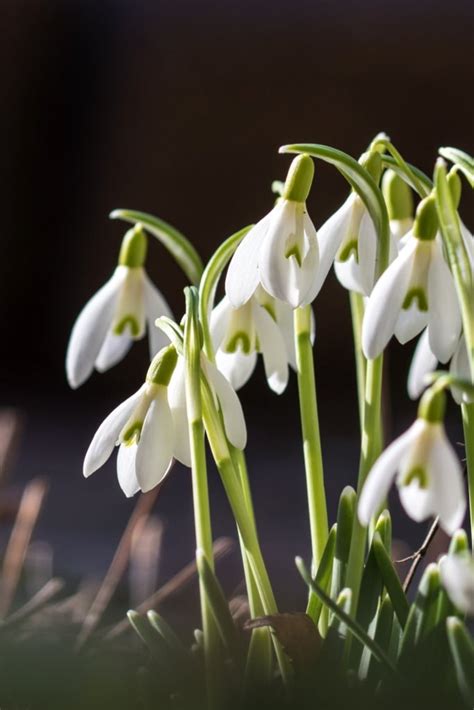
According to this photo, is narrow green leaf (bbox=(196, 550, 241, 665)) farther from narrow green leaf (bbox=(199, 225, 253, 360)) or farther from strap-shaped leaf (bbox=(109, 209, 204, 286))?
strap-shaped leaf (bbox=(109, 209, 204, 286))

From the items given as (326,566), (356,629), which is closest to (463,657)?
(356,629)

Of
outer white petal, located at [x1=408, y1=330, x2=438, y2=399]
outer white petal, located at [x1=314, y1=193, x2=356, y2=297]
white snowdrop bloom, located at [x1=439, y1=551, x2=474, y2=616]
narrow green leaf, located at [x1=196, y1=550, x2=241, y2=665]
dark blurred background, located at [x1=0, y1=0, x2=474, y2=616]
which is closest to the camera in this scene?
white snowdrop bloom, located at [x1=439, y1=551, x2=474, y2=616]

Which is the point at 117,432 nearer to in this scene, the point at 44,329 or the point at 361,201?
the point at 361,201

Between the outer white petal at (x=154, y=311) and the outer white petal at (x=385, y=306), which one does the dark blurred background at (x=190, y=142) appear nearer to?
the outer white petal at (x=154, y=311)

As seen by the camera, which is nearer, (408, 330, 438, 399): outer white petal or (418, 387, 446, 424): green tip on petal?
(418, 387, 446, 424): green tip on petal

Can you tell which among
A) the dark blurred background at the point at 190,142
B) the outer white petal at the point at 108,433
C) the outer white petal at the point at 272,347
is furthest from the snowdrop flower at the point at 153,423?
the dark blurred background at the point at 190,142

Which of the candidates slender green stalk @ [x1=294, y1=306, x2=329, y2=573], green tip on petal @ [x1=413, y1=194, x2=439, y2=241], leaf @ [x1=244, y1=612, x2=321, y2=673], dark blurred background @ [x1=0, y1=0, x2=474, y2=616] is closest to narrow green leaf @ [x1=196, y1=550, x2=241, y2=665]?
leaf @ [x1=244, y1=612, x2=321, y2=673]

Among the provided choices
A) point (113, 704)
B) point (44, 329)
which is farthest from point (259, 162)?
point (113, 704)
